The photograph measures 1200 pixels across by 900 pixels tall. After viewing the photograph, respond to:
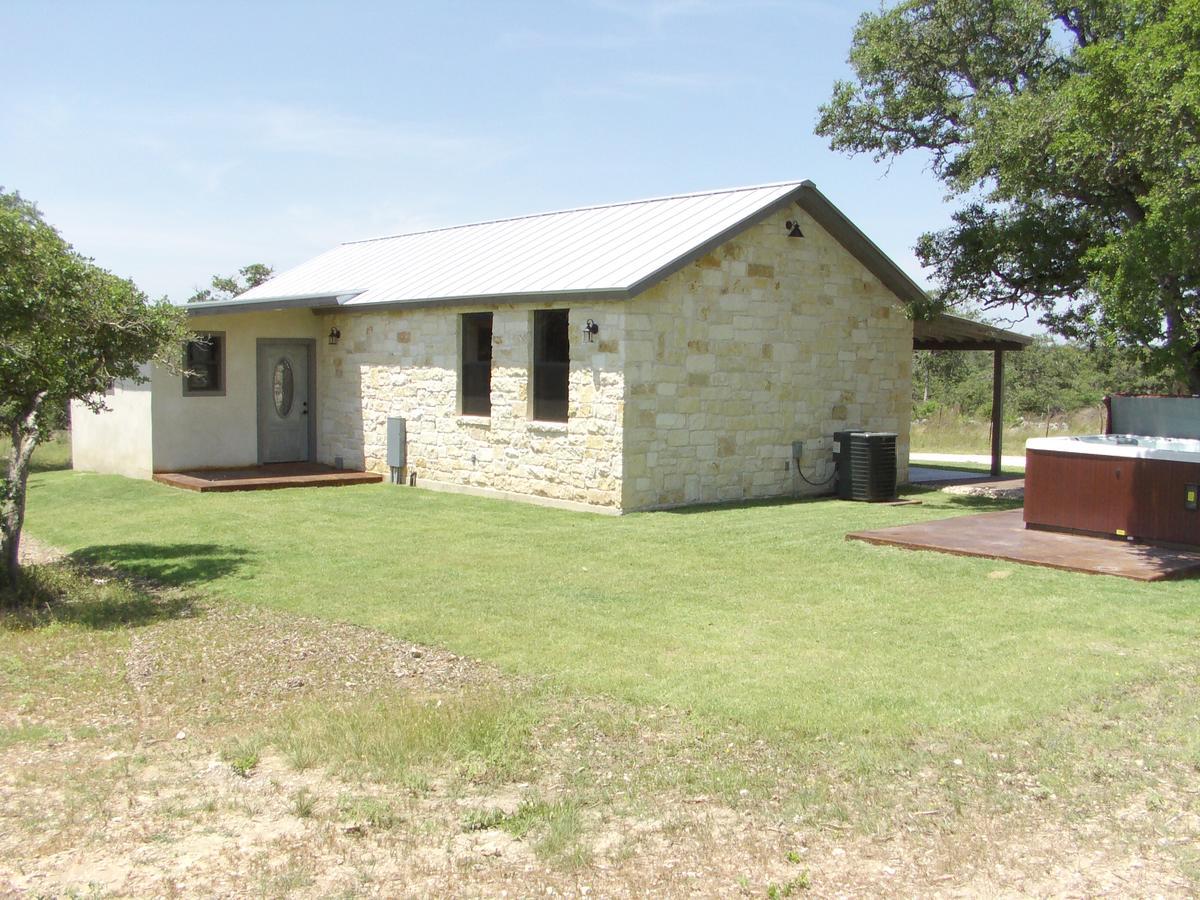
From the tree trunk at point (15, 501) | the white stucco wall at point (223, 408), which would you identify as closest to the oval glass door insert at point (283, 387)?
the white stucco wall at point (223, 408)

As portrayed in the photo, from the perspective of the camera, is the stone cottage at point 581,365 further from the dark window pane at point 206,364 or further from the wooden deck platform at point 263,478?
the wooden deck platform at point 263,478

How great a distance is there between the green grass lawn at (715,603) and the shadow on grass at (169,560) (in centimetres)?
4

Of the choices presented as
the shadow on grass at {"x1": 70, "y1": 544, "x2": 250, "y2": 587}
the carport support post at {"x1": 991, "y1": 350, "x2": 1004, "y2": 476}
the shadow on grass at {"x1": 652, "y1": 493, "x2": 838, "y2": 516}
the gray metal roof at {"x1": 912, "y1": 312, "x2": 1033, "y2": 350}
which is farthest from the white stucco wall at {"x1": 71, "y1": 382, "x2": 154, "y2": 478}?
the carport support post at {"x1": 991, "y1": 350, "x2": 1004, "y2": 476}

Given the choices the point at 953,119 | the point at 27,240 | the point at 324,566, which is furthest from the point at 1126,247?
the point at 27,240

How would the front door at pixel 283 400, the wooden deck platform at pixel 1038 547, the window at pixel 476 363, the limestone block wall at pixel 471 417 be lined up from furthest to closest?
the front door at pixel 283 400 < the window at pixel 476 363 < the limestone block wall at pixel 471 417 < the wooden deck platform at pixel 1038 547

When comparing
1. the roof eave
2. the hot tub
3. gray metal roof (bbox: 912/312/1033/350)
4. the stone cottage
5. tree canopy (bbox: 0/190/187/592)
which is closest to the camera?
tree canopy (bbox: 0/190/187/592)

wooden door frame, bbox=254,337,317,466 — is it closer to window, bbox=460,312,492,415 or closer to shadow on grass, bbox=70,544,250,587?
window, bbox=460,312,492,415

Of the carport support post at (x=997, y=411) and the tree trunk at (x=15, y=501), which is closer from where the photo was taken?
the tree trunk at (x=15, y=501)

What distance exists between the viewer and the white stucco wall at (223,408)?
16953 mm

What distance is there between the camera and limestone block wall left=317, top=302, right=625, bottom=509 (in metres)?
13.7

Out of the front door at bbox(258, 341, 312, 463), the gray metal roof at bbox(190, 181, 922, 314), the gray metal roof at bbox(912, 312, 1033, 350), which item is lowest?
the front door at bbox(258, 341, 312, 463)

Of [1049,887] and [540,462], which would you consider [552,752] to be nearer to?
[1049,887]

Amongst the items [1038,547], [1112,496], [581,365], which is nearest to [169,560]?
[581,365]

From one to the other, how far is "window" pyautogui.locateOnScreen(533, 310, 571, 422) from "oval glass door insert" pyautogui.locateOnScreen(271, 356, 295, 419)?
19.7ft
